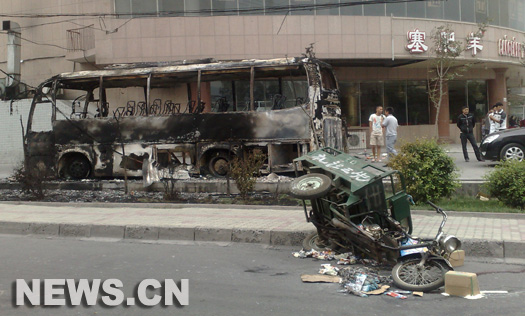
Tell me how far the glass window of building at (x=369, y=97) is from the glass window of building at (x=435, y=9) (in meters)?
3.84

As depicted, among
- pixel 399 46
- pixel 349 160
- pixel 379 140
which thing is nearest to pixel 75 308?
pixel 349 160

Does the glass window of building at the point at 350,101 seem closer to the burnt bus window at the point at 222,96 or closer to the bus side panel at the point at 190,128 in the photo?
the burnt bus window at the point at 222,96

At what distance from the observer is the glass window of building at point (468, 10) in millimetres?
22469

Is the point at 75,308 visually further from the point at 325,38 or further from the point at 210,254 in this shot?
the point at 325,38

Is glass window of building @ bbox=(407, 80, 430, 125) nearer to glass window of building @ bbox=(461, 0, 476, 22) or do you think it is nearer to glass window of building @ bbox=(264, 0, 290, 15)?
glass window of building @ bbox=(461, 0, 476, 22)

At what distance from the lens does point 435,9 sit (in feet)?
71.9

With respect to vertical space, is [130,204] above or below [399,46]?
below

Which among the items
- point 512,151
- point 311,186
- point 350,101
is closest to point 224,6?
point 350,101

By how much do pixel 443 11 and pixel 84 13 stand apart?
15.6 metres

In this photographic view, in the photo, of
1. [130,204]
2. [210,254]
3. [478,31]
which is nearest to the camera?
[210,254]

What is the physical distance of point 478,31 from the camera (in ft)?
70.2

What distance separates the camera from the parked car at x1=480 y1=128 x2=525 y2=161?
12.8m

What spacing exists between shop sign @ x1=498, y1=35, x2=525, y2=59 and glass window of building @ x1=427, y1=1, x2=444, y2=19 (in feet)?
11.3

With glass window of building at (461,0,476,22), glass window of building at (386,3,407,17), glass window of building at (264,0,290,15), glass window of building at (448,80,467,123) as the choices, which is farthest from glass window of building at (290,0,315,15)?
glass window of building at (448,80,467,123)
